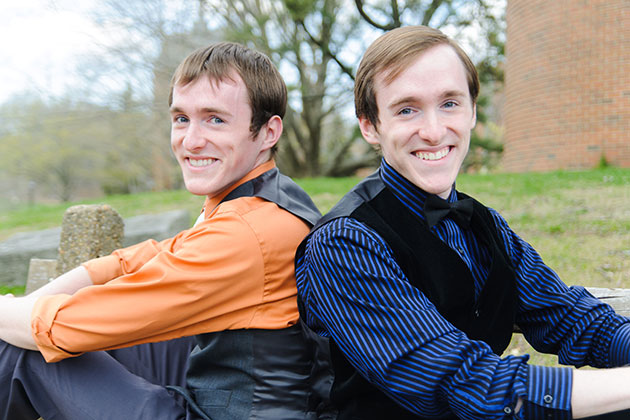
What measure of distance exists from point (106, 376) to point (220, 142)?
92cm

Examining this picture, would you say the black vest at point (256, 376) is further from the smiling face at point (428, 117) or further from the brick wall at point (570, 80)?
the brick wall at point (570, 80)

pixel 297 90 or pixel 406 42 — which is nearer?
pixel 406 42

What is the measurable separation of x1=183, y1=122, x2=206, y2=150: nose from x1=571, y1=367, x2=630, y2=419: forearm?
1.43 m

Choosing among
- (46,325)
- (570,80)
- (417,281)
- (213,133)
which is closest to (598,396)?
(417,281)

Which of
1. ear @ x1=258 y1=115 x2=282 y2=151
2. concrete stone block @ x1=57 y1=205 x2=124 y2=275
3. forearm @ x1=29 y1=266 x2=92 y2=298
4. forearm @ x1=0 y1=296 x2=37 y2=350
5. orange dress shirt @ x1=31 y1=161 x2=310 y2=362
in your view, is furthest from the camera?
concrete stone block @ x1=57 y1=205 x2=124 y2=275

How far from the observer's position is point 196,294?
5.49ft

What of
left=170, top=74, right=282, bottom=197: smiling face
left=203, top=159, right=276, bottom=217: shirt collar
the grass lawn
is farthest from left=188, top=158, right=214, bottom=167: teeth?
the grass lawn

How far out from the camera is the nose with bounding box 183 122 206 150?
6.56 feet

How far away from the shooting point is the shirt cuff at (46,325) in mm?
1669

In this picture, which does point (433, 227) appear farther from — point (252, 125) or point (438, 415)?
point (252, 125)

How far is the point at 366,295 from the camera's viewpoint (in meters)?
1.50

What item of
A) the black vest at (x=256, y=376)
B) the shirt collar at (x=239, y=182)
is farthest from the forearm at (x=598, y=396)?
the shirt collar at (x=239, y=182)

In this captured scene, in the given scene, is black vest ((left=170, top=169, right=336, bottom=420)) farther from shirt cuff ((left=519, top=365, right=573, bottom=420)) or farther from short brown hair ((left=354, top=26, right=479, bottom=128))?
shirt cuff ((left=519, top=365, right=573, bottom=420))

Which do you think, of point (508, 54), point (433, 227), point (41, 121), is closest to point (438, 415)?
point (433, 227)
